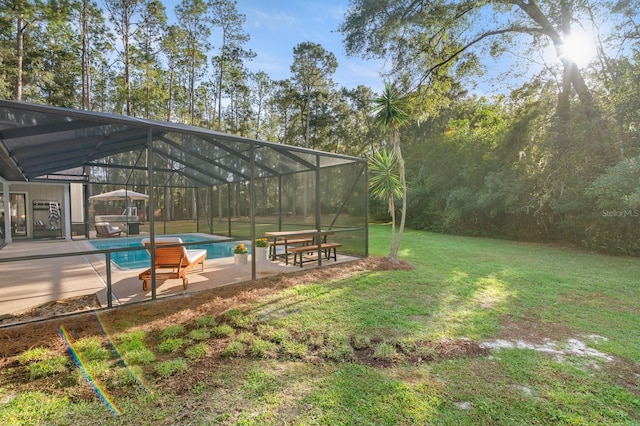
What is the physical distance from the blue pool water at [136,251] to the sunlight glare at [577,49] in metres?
12.6

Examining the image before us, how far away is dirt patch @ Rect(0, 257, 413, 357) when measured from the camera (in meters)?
3.15

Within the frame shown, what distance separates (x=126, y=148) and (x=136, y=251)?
10.4 feet

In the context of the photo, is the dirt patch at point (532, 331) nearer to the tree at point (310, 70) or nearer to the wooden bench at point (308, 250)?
the wooden bench at point (308, 250)

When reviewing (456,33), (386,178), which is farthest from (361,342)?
(456,33)

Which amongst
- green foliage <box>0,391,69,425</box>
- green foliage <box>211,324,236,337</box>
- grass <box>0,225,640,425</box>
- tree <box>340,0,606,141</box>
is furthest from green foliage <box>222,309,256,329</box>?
tree <box>340,0,606,141</box>

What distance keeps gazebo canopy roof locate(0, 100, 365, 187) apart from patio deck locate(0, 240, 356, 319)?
186 cm

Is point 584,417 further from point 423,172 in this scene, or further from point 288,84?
point 288,84

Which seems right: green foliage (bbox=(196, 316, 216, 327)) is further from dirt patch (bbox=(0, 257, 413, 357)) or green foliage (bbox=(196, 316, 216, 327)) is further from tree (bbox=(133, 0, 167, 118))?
tree (bbox=(133, 0, 167, 118))

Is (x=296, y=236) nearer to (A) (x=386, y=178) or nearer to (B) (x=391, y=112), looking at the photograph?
(A) (x=386, y=178)

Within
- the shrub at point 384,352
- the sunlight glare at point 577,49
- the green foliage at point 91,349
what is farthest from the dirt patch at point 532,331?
the sunlight glare at point 577,49

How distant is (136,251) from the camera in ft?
24.1

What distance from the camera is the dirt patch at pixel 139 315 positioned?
10.3ft

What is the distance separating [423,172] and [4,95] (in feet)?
64.4

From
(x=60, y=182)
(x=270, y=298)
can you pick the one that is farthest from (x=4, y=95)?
(x=270, y=298)
